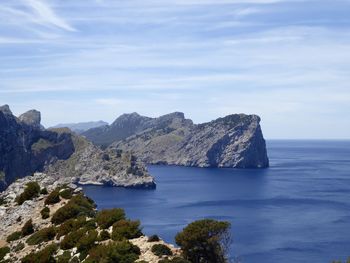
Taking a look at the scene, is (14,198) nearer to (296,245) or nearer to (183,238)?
(183,238)

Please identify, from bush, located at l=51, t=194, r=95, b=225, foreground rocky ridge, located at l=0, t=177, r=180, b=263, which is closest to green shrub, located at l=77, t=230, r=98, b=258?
foreground rocky ridge, located at l=0, t=177, r=180, b=263

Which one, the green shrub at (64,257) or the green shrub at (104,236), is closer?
the green shrub at (64,257)

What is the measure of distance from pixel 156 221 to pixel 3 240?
431 ft

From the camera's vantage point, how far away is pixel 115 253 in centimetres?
2864

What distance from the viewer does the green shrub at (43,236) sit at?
39969mm

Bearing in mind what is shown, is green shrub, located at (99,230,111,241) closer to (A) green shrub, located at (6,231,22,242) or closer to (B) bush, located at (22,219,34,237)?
(B) bush, located at (22,219,34,237)

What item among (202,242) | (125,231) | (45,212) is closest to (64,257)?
(125,231)

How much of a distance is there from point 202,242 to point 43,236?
15.1 metres

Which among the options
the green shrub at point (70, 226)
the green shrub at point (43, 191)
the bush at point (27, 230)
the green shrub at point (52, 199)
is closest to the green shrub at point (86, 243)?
the green shrub at point (70, 226)

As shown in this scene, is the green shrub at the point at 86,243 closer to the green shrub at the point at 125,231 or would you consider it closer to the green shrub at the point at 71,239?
the green shrub at the point at 71,239

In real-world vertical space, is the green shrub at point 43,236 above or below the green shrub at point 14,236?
above

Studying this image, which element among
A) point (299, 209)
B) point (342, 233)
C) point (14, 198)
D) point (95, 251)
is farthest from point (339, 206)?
point (95, 251)

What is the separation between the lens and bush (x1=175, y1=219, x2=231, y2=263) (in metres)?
33.9

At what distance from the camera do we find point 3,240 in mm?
46375
